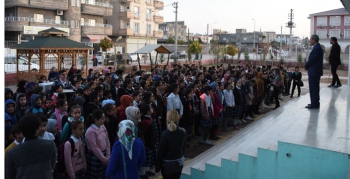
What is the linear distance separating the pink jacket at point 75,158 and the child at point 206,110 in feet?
13.8

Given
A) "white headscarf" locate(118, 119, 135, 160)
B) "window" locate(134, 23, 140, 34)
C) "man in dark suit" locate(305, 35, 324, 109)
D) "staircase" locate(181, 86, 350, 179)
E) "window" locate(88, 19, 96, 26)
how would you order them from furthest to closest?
"window" locate(134, 23, 140, 34)
"window" locate(88, 19, 96, 26)
"man in dark suit" locate(305, 35, 324, 109)
"staircase" locate(181, 86, 350, 179)
"white headscarf" locate(118, 119, 135, 160)

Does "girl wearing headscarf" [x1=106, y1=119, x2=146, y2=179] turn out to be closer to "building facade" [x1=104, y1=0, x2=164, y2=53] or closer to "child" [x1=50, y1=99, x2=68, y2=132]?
"child" [x1=50, y1=99, x2=68, y2=132]

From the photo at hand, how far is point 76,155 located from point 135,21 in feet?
159

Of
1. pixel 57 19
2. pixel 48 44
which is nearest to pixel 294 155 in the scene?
pixel 48 44

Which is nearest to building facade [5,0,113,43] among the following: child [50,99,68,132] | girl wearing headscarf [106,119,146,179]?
child [50,99,68,132]

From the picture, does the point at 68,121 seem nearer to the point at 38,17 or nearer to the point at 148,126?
the point at 148,126

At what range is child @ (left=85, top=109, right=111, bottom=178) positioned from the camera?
5000 mm

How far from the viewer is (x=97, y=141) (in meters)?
5.10

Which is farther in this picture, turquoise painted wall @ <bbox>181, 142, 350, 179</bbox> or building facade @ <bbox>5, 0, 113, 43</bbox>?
building facade @ <bbox>5, 0, 113, 43</bbox>

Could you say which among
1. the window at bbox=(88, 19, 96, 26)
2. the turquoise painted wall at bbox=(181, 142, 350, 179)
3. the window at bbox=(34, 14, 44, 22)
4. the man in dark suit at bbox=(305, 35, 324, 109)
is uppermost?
the window at bbox=(88, 19, 96, 26)

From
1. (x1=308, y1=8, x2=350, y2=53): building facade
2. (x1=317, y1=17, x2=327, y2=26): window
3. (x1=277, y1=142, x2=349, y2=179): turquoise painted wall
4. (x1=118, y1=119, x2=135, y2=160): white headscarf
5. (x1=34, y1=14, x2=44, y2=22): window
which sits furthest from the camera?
(x1=317, y1=17, x2=327, y2=26): window

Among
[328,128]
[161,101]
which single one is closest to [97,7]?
[161,101]

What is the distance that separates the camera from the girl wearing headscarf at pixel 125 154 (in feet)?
13.5

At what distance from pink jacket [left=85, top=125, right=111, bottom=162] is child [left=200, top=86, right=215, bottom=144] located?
12.8ft
